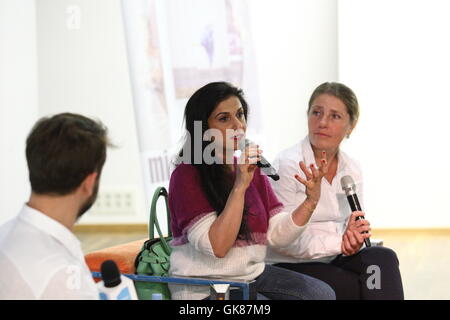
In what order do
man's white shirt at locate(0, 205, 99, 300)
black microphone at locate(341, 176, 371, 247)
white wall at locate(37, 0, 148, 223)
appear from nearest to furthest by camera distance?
man's white shirt at locate(0, 205, 99, 300) < black microphone at locate(341, 176, 371, 247) < white wall at locate(37, 0, 148, 223)

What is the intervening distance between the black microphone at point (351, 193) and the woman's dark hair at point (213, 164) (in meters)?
0.38

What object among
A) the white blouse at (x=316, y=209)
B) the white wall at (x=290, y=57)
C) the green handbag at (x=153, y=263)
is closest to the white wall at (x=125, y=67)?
the white wall at (x=290, y=57)

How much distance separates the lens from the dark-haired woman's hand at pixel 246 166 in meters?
1.83

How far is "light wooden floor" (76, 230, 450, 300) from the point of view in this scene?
11.4 ft

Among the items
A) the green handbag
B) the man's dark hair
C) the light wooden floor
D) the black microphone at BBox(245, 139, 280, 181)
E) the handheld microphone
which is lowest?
the light wooden floor

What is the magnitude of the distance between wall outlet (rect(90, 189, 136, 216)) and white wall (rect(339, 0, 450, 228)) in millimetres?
1633

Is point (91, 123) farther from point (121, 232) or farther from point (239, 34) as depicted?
point (121, 232)

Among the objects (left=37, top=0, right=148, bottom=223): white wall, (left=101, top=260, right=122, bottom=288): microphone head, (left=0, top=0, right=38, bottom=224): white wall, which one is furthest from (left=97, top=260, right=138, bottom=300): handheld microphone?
(left=37, top=0, right=148, bottom=223): white wall

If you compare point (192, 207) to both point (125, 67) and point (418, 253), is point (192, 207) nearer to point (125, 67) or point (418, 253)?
point (418, 253)

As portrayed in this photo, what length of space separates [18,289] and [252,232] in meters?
0.88

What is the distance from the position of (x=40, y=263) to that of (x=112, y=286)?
19 centimetres

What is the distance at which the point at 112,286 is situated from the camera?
1.37 metres

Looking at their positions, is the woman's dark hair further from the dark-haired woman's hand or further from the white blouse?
the white blouse
